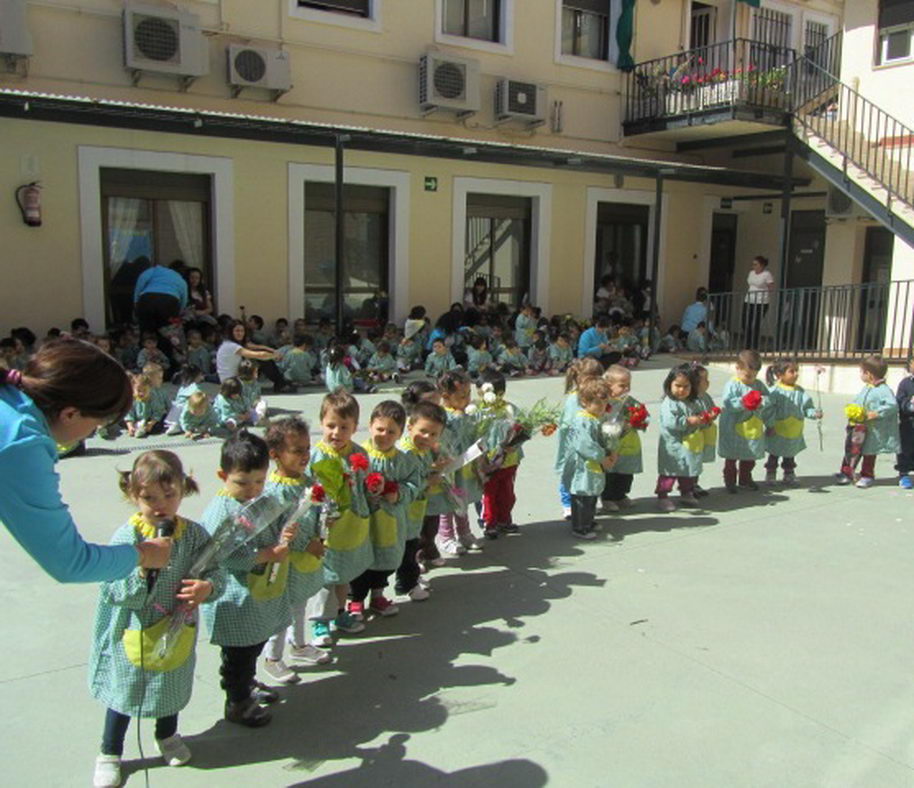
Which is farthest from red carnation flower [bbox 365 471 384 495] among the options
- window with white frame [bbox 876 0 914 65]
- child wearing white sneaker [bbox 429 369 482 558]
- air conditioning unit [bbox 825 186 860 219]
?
air conditioning unit [bbox 825 186 860 219]

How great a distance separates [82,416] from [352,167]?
11.8m

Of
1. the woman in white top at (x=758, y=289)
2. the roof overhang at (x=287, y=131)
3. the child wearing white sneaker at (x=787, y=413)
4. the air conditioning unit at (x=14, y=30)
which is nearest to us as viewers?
the child wearing white sneaker at (x=787, y=413)

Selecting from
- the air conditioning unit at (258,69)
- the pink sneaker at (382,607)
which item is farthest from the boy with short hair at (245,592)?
the air conditioning unit at (258,69)

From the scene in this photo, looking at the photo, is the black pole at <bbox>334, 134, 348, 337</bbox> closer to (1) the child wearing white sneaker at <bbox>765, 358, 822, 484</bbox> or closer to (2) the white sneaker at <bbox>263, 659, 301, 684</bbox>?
(1) the child wearing white sneaker at <bbox>765, 358, 822, 484</bbox>

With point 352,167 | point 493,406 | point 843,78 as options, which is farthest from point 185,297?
point 843,78

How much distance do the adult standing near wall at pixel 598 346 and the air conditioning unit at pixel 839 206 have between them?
5722 millimetres

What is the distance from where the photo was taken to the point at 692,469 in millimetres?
6242

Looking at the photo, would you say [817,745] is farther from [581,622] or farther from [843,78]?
[843,78]

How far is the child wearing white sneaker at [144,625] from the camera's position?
9.40 feet

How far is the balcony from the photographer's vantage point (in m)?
14.8

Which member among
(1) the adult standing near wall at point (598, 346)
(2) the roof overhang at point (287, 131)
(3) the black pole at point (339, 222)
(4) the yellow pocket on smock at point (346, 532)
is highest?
(2) the roof overhang at point (287, 131)

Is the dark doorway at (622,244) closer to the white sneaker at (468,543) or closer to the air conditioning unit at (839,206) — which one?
the air conditioning unit at (839,206)

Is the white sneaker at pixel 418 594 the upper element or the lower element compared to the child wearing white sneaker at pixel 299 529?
lower

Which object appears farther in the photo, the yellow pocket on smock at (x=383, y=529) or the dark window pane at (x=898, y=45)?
the dark window pane at (x=898, y=45)
